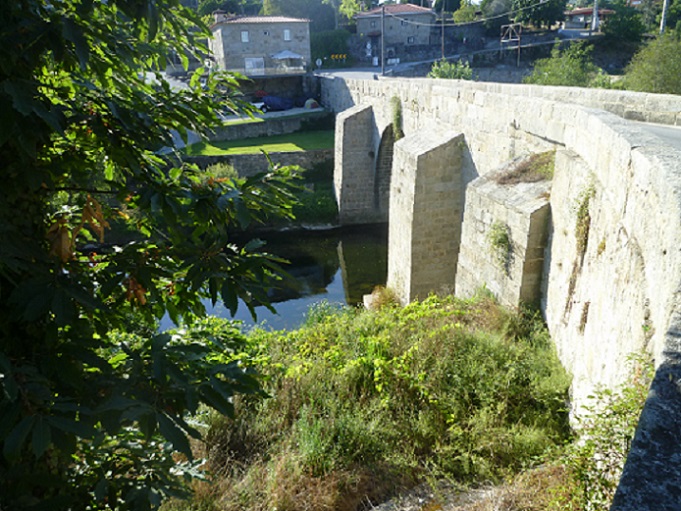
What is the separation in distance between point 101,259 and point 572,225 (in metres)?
4.31

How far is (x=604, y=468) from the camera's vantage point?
3.11 metres

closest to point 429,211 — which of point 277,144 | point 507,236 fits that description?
point 507,236

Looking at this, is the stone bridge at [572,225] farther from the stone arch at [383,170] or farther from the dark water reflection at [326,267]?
the dark water reflection at [326,267]

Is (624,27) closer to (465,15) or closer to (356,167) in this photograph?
(465,15)

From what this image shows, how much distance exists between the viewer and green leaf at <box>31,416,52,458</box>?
1.52 m

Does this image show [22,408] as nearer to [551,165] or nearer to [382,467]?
[382,467]

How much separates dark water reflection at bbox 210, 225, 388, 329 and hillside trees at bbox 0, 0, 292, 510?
9.67 meters

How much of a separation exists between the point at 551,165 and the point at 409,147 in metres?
4.20

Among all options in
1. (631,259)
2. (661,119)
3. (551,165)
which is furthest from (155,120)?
(661,119)

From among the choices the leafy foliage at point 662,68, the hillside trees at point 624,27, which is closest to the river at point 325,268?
the leafy foliage at point 662,68

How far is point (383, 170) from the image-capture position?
762 inches

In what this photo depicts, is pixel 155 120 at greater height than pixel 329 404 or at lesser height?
greater

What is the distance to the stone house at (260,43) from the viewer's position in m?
34.9

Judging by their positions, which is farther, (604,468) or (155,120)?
(604,468)
